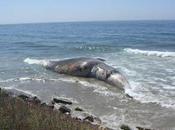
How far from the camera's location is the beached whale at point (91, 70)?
1715 centimetres

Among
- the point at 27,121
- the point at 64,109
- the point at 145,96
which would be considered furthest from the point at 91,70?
the point at 27,121

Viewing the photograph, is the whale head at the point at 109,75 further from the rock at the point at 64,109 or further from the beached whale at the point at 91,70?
the rock at the point at 64,109

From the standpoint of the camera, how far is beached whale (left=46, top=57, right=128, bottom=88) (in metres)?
17.1

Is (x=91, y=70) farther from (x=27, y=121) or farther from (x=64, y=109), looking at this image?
(x=27, y=121)

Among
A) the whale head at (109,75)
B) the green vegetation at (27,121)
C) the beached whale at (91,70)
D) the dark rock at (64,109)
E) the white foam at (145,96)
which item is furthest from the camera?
the beached whale at (91,70)

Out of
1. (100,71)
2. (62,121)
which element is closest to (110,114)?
(62,121)

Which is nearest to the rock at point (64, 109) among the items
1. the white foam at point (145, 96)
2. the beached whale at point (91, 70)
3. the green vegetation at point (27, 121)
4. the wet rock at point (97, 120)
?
the wet rock at point (97, 120)

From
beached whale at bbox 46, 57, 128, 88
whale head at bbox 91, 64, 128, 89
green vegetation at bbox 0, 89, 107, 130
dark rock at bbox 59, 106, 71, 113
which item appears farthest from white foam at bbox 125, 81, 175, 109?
green vegetation at bbox 0, 89, 107, 130

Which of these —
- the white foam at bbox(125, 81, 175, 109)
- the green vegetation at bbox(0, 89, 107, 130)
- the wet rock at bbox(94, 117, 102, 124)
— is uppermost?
the green vegetation at bbox(0, 89, 107, 130)

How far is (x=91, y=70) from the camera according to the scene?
19.3m

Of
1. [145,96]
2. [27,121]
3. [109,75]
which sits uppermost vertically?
[27,121]

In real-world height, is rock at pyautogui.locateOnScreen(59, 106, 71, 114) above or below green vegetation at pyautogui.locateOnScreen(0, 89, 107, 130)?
below

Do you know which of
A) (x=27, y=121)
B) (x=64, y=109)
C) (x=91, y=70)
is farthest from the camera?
(x=91, y=70)

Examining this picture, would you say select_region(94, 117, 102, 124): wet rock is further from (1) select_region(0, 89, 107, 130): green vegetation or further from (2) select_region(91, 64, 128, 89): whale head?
(2) select_region(91, 64, 128, 89): whale head
